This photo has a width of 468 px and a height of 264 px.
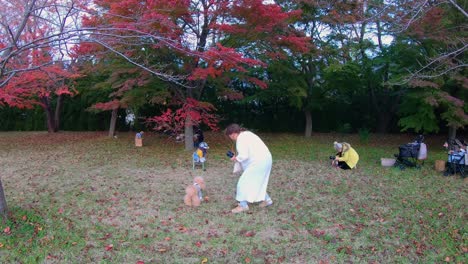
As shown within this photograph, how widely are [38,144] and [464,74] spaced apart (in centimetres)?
1321

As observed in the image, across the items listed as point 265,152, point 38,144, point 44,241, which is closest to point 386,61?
point 265,152

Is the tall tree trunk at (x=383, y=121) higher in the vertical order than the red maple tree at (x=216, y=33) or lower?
lower

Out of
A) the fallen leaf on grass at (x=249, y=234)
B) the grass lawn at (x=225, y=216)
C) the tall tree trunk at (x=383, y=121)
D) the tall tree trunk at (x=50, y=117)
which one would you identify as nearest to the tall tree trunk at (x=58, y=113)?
the tall tree trunk at (x=50, y=117)

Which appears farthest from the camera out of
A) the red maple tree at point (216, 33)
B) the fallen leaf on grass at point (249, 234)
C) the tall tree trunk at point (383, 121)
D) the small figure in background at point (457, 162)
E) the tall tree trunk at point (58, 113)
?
the tall tree trunk at point (58, 113)

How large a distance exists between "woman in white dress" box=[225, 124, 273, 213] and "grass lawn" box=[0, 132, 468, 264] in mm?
235

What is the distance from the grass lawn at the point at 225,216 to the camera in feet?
12.3

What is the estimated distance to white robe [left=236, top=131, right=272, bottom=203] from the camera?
4.79m

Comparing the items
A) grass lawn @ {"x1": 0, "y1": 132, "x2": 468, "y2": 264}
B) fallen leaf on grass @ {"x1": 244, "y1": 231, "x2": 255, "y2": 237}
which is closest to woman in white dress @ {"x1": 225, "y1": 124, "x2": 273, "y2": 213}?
grass lawn @ {"x1": 0, "y1": 132, "x2": 468, "y2": 264}

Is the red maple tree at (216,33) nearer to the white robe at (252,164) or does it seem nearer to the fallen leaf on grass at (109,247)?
the white robe at (252,164)

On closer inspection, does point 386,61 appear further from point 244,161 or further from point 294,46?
point 244,161

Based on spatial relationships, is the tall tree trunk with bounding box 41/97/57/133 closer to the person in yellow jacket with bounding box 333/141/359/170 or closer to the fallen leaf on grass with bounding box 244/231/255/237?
the person in yellow jacket with bounding box 333/141/359/170

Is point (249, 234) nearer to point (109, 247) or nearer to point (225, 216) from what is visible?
point (225, 216)

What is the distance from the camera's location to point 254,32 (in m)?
9.08

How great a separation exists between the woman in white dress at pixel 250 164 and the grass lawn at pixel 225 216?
0.23 meters
